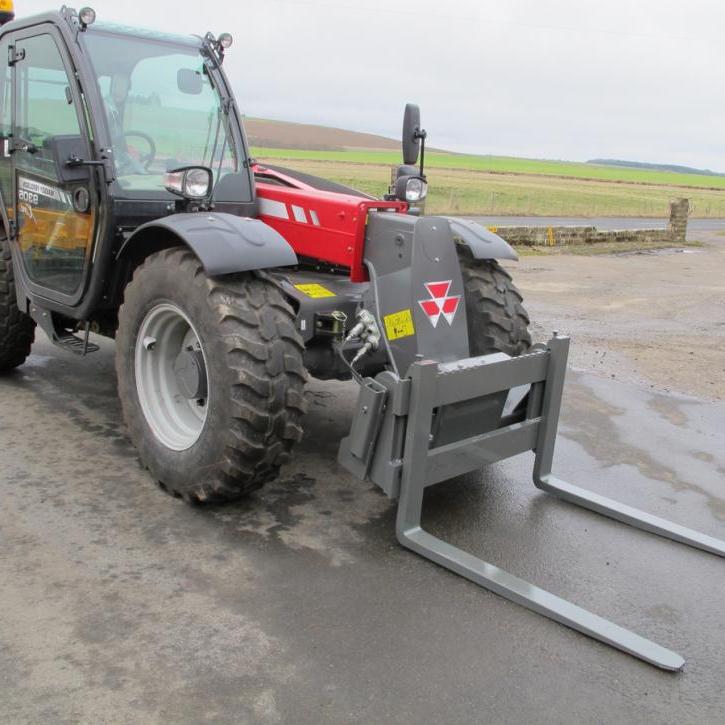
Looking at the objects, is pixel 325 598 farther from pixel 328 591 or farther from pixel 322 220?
pixel 322 220

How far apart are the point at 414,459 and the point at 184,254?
1465mm

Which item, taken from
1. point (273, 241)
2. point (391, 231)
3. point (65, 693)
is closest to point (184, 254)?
point (273, 241)

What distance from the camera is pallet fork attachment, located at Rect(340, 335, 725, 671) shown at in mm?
3059

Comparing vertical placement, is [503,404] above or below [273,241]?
below

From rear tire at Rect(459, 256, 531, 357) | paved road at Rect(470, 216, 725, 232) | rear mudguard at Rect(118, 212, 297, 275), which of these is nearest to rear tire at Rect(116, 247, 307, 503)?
rear mudguard at Rect(118, 212, 297, 275)

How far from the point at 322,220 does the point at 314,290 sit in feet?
1.41

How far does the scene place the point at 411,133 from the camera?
14.5 feet

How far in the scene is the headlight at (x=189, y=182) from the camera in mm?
3904

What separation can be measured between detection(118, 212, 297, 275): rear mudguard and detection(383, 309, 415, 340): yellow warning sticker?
2.09ft

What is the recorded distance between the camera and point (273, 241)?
371 centimetres

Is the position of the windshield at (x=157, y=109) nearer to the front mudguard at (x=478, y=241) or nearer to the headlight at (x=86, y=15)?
the headlight at (x=86, y=15)

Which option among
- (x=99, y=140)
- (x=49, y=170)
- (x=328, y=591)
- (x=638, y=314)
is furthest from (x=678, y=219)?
(x=328, y=591)

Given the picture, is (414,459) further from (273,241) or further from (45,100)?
(45,100)

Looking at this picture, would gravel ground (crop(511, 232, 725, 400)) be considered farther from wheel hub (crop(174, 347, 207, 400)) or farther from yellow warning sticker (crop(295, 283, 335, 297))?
wheel hub (crop(174, 347, 207, 400))
